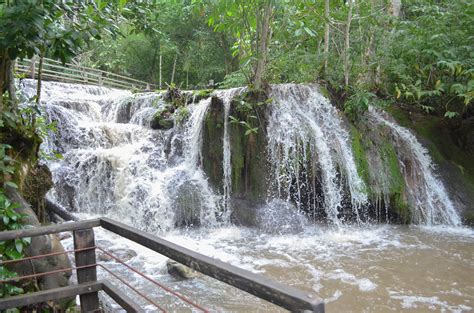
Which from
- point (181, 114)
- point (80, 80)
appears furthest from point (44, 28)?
point (80, 80)

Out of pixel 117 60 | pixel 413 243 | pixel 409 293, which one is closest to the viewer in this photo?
pixel 409 293

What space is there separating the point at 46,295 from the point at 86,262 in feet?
1.08

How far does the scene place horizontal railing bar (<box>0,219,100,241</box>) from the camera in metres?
2.43

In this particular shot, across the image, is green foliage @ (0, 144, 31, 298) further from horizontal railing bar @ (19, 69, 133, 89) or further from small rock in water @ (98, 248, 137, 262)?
horizontal railing bar @ (19, 69, 133, 89)

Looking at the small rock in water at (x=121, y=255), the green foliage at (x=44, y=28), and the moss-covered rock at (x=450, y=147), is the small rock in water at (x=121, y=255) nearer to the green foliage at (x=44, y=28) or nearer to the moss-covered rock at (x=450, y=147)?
the green foliage at (x=44, y=28)

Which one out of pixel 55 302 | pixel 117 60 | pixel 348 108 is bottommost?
pixel 55 302

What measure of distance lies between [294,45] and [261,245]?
290 inches

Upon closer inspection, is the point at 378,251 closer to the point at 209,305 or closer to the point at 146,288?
the point at 209,305

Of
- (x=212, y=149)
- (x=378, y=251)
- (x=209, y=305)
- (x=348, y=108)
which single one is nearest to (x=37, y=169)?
(x=209, y=305)

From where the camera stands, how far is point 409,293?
4793mm

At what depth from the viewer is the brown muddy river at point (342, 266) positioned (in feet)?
15.0

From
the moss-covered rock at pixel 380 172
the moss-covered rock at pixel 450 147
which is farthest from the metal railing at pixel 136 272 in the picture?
the moss-covered rock at pixel 450 147

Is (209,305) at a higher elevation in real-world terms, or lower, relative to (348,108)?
lower

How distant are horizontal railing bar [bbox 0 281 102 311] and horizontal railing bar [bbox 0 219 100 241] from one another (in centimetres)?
41
